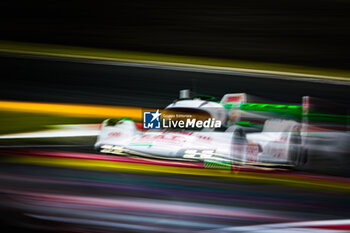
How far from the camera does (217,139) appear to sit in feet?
3.01

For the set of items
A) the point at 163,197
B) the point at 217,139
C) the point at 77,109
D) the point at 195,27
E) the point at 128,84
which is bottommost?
the point at 163,197

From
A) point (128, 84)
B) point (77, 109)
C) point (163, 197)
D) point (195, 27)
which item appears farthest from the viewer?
point (195, 27)

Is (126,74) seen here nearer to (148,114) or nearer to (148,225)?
(148,114)

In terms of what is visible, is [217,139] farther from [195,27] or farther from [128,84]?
[195,27]

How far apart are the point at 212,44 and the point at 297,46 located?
23.6 inches

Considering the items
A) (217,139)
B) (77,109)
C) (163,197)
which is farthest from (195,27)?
(163,197)

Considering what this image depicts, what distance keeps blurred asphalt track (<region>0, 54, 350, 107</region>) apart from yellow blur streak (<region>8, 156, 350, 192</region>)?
0.22m

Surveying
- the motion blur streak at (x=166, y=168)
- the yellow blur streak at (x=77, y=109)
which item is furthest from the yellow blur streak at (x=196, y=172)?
the yellow blur streak at (x=77, y=109)

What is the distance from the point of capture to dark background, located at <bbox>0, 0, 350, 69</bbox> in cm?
230

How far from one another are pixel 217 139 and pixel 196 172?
0.11 m

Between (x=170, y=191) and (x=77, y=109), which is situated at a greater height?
(x=77, y=109)

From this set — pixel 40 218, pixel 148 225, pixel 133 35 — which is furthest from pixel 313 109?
pixel 133 35

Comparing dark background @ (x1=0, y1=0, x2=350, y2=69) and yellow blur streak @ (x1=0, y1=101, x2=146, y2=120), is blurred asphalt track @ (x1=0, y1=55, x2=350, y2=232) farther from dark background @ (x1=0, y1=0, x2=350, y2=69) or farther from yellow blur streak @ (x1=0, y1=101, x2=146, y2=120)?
dark background @ (x1=0, y1=0, x2=350, y2=69)

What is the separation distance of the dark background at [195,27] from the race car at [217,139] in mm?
1291
